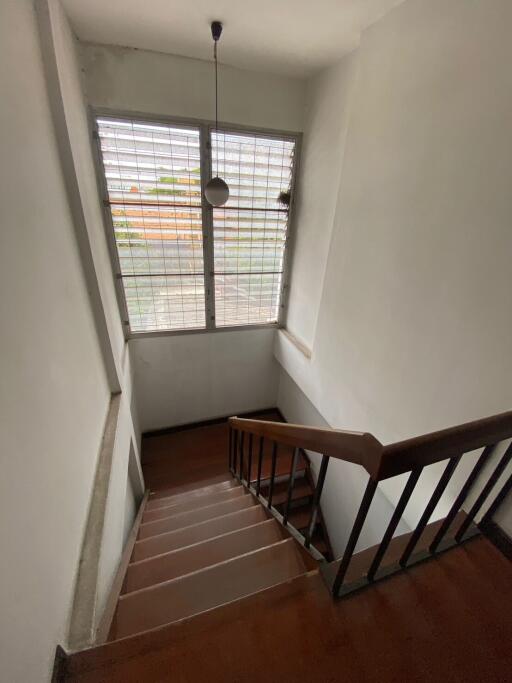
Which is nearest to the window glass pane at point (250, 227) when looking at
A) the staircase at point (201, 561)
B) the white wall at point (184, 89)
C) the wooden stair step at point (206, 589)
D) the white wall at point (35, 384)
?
the white wall at point (184, 89)

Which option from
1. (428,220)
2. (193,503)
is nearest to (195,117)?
(428,220)

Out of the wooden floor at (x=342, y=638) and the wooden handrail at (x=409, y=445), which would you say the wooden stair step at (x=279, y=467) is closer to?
the wooden floor at (x=342, y=638)

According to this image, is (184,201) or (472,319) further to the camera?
(184,201)

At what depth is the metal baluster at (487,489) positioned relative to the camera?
104 centimetres

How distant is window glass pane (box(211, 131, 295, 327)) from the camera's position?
2680 millimetres

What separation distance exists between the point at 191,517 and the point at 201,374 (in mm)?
1628

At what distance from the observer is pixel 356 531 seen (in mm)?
870

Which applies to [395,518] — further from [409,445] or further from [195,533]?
[195,533]

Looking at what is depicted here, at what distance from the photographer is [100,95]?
7.18 ft

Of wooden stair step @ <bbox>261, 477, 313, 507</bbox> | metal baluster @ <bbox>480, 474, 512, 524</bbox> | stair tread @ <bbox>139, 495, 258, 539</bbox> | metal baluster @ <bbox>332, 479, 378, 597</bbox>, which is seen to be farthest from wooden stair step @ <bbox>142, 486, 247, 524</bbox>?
metal baluster @ <bbox>480, 474, 512, 524</bbox>

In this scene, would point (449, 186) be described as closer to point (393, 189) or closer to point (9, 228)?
point (393, 189)

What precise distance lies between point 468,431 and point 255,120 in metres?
2.85

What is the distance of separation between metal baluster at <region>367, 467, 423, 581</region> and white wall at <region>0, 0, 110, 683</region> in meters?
0.99

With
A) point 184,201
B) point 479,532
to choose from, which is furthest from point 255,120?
point 479,532
